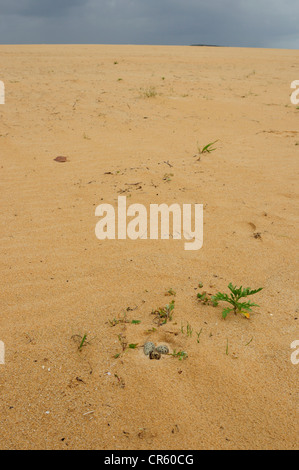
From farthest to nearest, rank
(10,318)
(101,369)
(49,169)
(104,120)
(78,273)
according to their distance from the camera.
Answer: (104,120) < (49,169) < (78,273) < (10,318) < (101,369)

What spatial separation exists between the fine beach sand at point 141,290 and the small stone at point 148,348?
34mm

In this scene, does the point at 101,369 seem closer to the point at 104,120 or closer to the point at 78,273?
the point at 78,273

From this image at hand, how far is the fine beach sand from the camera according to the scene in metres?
Answer: 1.59

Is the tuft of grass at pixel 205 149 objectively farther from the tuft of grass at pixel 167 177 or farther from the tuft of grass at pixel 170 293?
the tuft of grass at pixel 170 293

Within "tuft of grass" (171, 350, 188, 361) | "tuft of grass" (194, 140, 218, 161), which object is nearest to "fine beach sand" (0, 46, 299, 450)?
"tuft of grass" (171, 350, 188, 361)

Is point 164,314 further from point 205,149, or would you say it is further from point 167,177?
point 205,149

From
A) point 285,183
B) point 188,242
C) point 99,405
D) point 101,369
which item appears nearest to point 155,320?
point 101,369

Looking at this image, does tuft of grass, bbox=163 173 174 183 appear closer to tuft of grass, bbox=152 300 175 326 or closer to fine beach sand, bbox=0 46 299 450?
fine beach sand, bbox=0 46 299 450

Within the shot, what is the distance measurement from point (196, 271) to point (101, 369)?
3.57 feet

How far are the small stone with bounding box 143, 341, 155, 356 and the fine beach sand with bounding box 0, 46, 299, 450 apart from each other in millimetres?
34

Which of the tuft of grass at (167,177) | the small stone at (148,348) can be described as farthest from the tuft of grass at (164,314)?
the tuft of grass at (167,177)

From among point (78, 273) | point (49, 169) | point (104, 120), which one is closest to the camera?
point (78, 273)

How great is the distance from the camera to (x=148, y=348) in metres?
1.92
